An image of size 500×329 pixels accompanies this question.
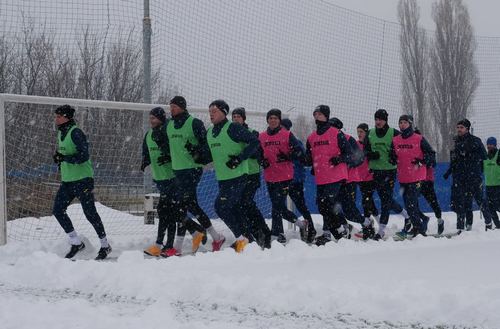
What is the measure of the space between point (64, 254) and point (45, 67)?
8.44 m

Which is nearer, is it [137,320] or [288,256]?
[137,320]

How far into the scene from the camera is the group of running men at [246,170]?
24.3 feet

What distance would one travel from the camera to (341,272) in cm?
555

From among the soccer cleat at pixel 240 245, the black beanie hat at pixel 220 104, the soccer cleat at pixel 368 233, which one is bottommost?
the soccer cleat at pixel 368 233

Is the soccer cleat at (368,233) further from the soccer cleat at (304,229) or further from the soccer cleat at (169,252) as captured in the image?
the soccer cleat at (169,252)

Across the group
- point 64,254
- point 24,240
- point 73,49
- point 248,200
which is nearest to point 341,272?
point 248,200

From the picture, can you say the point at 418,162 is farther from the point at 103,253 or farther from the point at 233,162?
the point at 103,253

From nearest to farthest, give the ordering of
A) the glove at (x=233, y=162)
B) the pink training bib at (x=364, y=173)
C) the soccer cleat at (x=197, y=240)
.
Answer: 1. the glove at (x=233, y=162)
2. the soccer cleat at (x=197, y=240)
3. the pink training bib at (x=364, y=173)

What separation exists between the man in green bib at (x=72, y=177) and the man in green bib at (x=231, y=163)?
1.50 m

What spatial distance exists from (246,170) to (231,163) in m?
0.28

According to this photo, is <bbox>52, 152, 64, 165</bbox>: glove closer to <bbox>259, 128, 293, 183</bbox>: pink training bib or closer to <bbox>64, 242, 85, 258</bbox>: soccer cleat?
<bbox>64, 242, 85, 258</bbox>: soccer cleat

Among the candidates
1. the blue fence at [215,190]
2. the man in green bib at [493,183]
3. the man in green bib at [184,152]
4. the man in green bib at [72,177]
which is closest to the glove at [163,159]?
the man in green bib at [184,152]

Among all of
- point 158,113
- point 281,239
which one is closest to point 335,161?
point 281,239

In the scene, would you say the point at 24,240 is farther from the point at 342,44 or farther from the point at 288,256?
the point at 342,44
